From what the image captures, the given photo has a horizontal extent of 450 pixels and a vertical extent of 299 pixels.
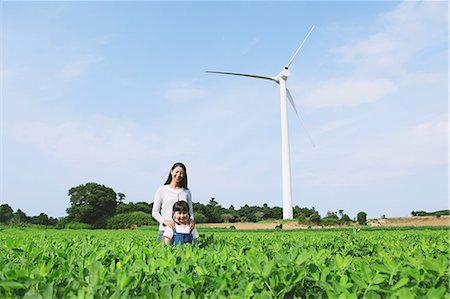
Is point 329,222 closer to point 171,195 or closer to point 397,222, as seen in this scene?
point 397,222

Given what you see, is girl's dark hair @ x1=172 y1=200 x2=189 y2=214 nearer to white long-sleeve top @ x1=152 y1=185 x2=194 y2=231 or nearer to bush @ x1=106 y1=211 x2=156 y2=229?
white long-sleeve top @ x1=152 y1=185 x2=194 y2=231

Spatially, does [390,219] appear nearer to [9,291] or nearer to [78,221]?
[78,221]

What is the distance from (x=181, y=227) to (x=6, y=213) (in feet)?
192

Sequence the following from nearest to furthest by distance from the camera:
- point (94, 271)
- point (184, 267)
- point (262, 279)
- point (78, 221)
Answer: point (94, 271)
point (262, 279)
point (184, 267)
point (78, 221)

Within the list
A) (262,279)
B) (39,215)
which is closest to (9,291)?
(262,279)

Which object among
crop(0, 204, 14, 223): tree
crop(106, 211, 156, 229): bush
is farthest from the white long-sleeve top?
crop(0, 204, 14, 223): tree

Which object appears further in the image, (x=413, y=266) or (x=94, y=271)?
(x=413, y=266)

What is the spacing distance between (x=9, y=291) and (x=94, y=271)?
41 cm

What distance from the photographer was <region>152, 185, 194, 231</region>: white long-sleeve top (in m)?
7.69

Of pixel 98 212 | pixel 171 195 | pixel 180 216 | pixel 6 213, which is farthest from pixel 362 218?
pixel 6 213

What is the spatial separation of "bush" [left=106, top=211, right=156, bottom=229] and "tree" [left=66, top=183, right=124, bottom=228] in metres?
4.79

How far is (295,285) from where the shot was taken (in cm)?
253

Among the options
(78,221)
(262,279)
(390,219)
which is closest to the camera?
(262,279)

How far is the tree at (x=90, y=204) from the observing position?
60.9m
